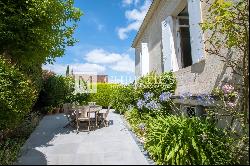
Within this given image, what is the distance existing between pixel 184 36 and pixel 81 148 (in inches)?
277

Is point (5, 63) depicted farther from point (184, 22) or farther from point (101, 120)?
point (184, 22)

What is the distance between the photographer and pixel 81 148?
703cm

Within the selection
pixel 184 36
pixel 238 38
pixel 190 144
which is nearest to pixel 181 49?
pixel 184 36

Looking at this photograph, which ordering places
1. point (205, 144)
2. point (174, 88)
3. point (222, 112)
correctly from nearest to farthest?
point (205, 144) → point (222, 112) → point (174, 88)

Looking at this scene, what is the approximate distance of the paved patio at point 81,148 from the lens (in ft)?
19.4

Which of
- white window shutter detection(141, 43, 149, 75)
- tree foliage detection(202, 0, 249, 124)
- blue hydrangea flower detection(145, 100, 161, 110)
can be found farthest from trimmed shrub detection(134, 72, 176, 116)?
white window shutter detection(141, 43, 149, 75)

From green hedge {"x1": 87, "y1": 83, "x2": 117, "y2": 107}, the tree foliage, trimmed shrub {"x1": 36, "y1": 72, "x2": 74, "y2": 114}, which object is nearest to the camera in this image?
the tree foliage

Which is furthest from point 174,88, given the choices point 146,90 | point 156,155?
point 156,155

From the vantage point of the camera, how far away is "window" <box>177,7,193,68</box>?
10.2m

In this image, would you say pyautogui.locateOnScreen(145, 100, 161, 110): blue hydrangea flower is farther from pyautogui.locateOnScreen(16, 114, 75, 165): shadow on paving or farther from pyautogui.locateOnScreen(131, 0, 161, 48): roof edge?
pyautogui.locateOnScreen(131, 0, 161, 48): roof edge

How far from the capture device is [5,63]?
276 inches

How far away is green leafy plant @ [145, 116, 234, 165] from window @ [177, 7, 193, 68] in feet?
15.0

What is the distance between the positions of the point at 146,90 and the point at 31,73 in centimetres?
498

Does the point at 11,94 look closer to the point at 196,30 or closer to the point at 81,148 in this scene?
the point at 81,148
